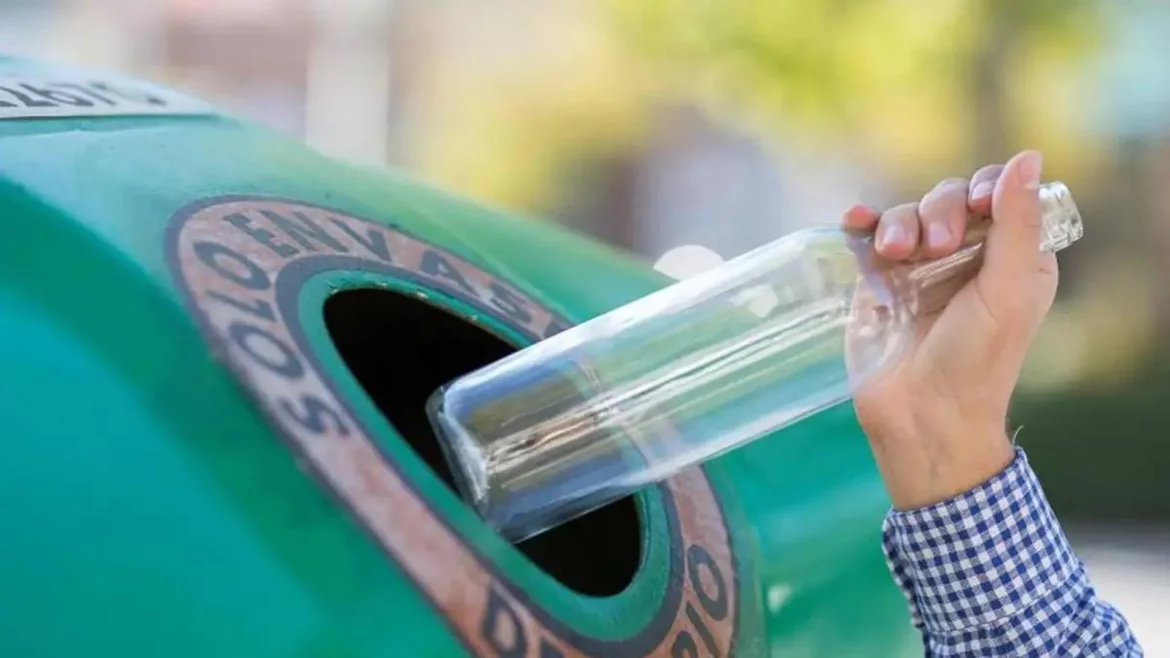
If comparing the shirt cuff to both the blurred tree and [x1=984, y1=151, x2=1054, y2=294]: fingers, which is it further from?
the blurred tree

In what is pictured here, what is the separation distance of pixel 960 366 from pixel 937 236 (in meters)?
0.07

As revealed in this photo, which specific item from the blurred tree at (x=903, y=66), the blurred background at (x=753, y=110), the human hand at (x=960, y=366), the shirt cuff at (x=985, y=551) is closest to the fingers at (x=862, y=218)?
the human hand at (x=960, y=366)

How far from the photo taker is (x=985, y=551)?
59cm

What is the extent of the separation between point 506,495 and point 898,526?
187 millimetres

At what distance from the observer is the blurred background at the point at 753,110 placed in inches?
114

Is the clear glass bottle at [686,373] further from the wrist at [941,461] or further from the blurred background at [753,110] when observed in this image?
the blurred background at [753,110]

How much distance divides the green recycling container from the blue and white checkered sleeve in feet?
0.25

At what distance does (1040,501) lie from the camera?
61cm

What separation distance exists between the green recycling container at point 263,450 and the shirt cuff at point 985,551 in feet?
0.24

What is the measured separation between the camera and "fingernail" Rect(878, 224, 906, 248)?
0.56 metres

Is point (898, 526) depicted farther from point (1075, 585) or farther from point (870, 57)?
point (870, 57)

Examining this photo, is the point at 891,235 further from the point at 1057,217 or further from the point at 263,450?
the point at 263,450

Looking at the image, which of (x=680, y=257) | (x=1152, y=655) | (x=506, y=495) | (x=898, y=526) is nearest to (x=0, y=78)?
(x=506, y=495)

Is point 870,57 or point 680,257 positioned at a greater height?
point 870,57
